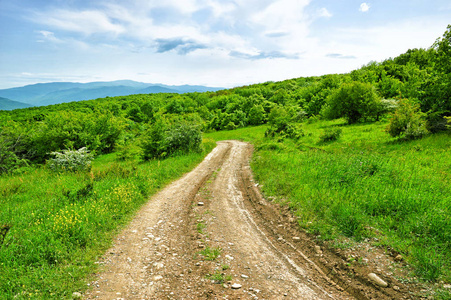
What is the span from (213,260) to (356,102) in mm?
34545

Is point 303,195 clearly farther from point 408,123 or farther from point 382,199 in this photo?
point 408,123

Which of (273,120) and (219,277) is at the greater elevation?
(273,120)

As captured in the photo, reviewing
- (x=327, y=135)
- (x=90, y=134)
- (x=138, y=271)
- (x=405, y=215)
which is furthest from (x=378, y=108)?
(x=90, y=134)

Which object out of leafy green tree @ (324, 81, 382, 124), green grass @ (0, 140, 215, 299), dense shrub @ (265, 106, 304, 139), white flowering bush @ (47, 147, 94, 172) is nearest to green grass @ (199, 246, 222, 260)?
green grass @ (0, 140, 215, 299)

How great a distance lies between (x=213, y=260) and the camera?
6.04 meters

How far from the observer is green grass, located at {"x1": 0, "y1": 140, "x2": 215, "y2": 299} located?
489cm

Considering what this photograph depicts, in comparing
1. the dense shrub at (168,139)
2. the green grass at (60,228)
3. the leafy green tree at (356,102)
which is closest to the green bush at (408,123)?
the leafy green tree at (356,102)

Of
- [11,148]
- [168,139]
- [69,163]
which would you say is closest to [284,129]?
[168,139]

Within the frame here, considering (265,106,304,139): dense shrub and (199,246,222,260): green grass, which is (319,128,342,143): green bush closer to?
(265,106,304,139): dense shrub

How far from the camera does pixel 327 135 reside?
23953 mm

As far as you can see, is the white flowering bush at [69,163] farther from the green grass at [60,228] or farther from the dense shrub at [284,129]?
the dense shrub at [284,129]

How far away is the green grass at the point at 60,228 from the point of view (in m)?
4.89

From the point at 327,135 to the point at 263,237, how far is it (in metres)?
19.9

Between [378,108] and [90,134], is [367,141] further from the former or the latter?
[90,134]
